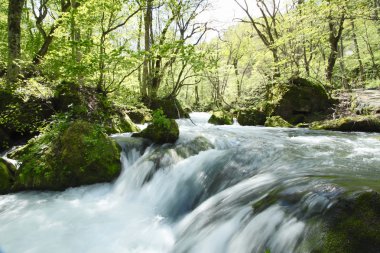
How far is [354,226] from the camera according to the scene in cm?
227

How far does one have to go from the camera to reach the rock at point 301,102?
1301cm

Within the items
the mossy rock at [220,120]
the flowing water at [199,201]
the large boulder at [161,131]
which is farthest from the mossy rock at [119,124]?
the mossy rock at [220,120]

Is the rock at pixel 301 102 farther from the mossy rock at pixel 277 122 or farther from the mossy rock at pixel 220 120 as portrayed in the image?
the mossy rock at pixel 220 120

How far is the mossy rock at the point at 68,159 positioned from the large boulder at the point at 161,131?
4.02 ft

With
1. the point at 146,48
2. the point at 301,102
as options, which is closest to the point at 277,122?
the point at 301,102

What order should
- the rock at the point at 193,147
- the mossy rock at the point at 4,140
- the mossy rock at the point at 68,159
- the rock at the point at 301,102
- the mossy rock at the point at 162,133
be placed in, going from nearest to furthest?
the mossy rock at the point at 68,159
the rock at the point at 193,147
the mossy rock at the point at 162,133
the mossy rock at the point at 4,140
the rock at the point at 301,102

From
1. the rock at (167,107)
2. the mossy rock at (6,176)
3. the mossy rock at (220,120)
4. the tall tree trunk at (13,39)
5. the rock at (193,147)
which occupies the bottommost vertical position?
the mossy rock at (6,176)

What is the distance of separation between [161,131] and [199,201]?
2962 mm

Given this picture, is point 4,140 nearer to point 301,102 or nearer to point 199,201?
point 199,201

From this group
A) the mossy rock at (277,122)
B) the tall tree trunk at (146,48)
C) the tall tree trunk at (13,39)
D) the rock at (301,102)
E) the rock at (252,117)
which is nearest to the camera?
the tall tree trunk at (13,39)

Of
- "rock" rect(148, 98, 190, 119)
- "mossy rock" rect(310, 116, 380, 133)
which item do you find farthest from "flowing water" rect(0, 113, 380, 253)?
"rock" rect(148, 98, 190, 119)

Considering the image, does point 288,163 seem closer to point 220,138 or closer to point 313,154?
point 313,154

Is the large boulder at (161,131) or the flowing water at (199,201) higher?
the large boulder at (161,131)

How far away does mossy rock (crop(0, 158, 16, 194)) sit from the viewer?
5.50 metres
